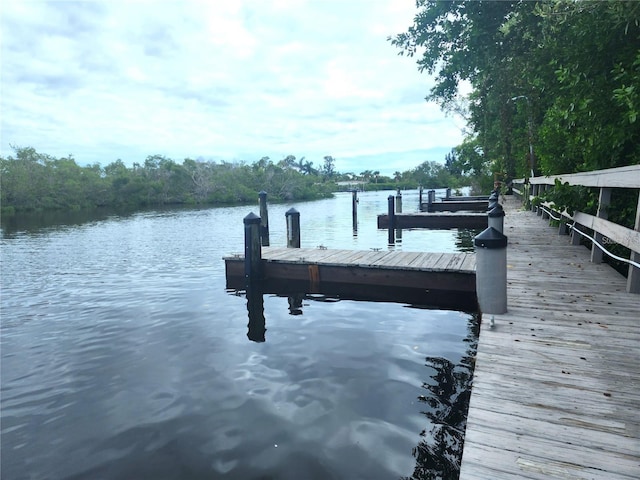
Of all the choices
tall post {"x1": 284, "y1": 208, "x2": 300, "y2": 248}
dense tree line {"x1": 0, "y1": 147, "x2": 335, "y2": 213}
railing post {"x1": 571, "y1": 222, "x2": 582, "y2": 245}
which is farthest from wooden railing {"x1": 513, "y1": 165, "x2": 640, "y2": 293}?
dense tree line {"x1": 0, "y1": 147, "x2": 335, "y2": 213}

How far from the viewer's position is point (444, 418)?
423 centimetres

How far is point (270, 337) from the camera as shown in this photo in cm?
702

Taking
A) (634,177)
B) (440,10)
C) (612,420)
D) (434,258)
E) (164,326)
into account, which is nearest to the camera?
(612,420)

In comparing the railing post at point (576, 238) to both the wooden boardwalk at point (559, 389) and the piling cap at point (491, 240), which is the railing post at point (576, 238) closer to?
the wooden boardwalk at point (559, 389)

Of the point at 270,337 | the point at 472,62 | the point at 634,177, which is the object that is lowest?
the point at 270,337

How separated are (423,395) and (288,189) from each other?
82.8 m

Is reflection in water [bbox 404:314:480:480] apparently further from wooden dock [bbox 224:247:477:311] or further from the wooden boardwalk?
wooden dock [bbox 224:247:477:311]

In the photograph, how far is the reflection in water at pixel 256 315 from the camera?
717 cm

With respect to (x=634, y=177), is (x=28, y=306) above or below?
below

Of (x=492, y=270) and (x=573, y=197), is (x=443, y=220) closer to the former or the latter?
(x=573, y=197)

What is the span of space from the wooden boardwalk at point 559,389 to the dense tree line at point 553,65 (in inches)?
102

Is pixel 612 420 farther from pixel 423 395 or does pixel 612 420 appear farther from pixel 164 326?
pixel 164 326

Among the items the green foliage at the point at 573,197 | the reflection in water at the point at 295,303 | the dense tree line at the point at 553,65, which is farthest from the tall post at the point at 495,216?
the reflection in water at the point at 295,303

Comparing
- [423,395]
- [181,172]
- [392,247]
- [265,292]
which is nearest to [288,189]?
[181,172]
